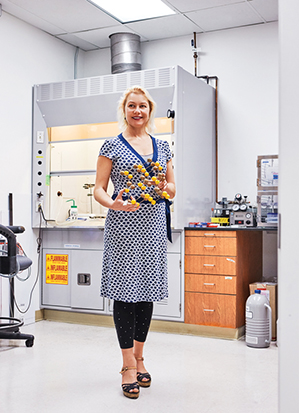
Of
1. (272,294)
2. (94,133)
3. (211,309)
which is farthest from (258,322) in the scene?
(94,133)

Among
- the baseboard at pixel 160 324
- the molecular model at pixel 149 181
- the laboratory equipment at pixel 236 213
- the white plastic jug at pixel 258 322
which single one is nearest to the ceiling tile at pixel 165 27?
the laboratory equipment at pixel 236 213

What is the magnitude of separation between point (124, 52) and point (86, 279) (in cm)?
219

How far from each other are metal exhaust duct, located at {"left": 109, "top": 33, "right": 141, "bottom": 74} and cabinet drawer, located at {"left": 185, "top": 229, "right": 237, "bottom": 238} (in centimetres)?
173

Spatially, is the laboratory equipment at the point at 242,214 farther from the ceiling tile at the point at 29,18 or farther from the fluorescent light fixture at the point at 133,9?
the ceiling tile at the point at 29,18

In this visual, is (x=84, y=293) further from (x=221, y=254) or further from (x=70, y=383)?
(x=70, y=383)

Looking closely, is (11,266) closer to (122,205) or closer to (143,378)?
(122,205)

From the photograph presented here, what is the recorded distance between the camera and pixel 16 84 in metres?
4.32

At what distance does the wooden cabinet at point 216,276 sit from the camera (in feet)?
12.5


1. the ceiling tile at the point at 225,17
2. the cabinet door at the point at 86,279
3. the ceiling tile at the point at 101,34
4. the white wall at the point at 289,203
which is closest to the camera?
the white wall at the point at 289,203

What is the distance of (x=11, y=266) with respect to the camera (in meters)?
2.01

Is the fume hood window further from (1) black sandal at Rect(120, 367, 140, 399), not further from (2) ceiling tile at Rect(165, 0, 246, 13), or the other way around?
(1) black sandal at Rect(120, 367, 140, 399)

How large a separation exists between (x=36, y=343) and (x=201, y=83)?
263cm

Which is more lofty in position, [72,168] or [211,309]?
[72,168]

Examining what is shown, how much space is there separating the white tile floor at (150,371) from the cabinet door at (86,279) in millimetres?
424
